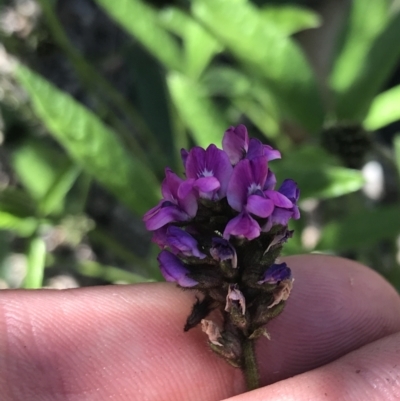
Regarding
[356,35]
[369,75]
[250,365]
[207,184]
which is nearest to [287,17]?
[356,35]

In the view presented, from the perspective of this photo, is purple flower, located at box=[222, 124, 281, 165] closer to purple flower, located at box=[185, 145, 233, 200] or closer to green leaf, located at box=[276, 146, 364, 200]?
purple flower, located at box=[185, 145, 233, 200]

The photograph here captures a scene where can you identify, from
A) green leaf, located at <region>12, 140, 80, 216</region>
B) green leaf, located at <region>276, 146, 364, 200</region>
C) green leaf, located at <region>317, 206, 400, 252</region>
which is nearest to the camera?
green leaf, located at <region>276, 146, 364, 200</region>

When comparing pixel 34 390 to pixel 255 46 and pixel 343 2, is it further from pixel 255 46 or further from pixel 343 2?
pixel 343 2

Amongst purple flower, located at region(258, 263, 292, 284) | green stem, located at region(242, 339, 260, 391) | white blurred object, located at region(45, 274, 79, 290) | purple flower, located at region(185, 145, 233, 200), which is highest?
purple flower, located at region(185, 145, 233, 200)

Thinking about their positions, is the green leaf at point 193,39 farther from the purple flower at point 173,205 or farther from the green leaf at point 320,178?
the purple flower at point 173,205

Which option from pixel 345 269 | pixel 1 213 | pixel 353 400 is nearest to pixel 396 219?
pixel 345 269

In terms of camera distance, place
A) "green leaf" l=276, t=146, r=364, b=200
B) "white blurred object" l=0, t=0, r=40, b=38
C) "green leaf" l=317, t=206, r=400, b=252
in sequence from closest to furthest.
Answer: "green leaf" l=276, t=146, r=364, b=200 → "green leaf" l=317, t=206, r=400, b=252 → "white blurred object" l=0, t=0, r=40, b=38

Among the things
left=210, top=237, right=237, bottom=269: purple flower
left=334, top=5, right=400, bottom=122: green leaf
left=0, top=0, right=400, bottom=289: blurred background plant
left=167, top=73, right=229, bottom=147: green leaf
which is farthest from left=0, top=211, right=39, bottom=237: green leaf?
left=334, top=5, right=400, bottom=122: green leaf

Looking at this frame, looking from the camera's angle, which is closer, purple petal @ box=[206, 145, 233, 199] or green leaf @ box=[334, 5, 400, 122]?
purple petal @ box=[206, 145, 233, 199]
